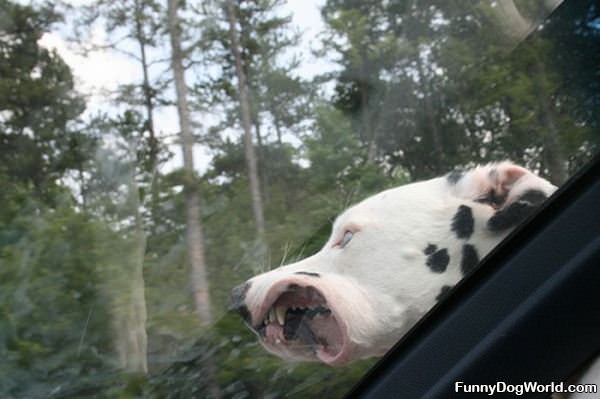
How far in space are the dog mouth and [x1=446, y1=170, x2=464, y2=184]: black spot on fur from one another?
630 millimetres

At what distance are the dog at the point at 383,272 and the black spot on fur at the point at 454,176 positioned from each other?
0.12 feet

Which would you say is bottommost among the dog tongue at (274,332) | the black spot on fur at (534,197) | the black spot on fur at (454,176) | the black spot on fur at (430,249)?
the dog tongue at (274,332)

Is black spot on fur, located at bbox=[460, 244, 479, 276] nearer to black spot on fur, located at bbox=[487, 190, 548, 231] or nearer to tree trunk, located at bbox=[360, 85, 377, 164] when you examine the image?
black spot on fur, located at bbox=[487, 190, 548, 231]

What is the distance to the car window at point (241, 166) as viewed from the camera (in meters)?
2.87

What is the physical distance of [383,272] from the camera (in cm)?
286

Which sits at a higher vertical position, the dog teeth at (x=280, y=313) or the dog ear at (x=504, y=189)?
the dog ear at (x=504, y=189)

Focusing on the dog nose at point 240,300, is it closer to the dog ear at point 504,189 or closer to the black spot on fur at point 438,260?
the black spot on fur at point 438,260

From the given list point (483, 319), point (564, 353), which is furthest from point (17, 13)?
point (564, 353)

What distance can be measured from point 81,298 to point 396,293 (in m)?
1.09

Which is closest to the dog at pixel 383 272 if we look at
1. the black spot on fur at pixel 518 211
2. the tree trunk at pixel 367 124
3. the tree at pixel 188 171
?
the black spot on fur at pixel 518 211

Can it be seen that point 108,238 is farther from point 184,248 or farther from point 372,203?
point 372,203

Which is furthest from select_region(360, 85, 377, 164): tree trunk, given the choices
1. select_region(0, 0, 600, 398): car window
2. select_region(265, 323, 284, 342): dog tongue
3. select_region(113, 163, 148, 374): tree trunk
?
select_region(113, 163, 148, 374): tree trunk

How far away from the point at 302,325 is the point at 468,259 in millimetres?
612

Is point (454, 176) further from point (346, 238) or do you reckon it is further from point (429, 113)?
point (346, 238)
